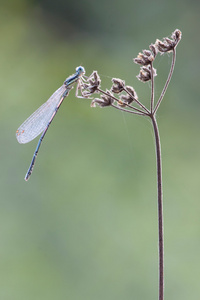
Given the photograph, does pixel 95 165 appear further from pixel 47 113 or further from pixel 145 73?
pixel 145 73

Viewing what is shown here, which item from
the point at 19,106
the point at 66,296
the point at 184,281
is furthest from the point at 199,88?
the point at 66,296

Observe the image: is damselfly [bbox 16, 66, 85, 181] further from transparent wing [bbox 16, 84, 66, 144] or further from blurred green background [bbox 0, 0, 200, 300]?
blurred green background [bbox 0, 0, 200, 300]

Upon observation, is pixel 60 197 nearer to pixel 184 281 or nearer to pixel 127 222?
pixel 127 222

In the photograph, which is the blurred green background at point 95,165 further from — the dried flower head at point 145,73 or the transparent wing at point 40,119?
the dried flower head at point 145,73

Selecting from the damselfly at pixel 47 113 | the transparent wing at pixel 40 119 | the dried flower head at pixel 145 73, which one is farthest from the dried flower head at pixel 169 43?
the transparent wing at pixel 40 119

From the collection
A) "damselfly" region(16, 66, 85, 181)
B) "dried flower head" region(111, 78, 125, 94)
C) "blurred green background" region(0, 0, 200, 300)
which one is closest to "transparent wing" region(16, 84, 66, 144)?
"damselfly" region(16, 66, 85, 181)

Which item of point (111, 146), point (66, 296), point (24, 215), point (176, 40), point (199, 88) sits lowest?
point (66, 296)
